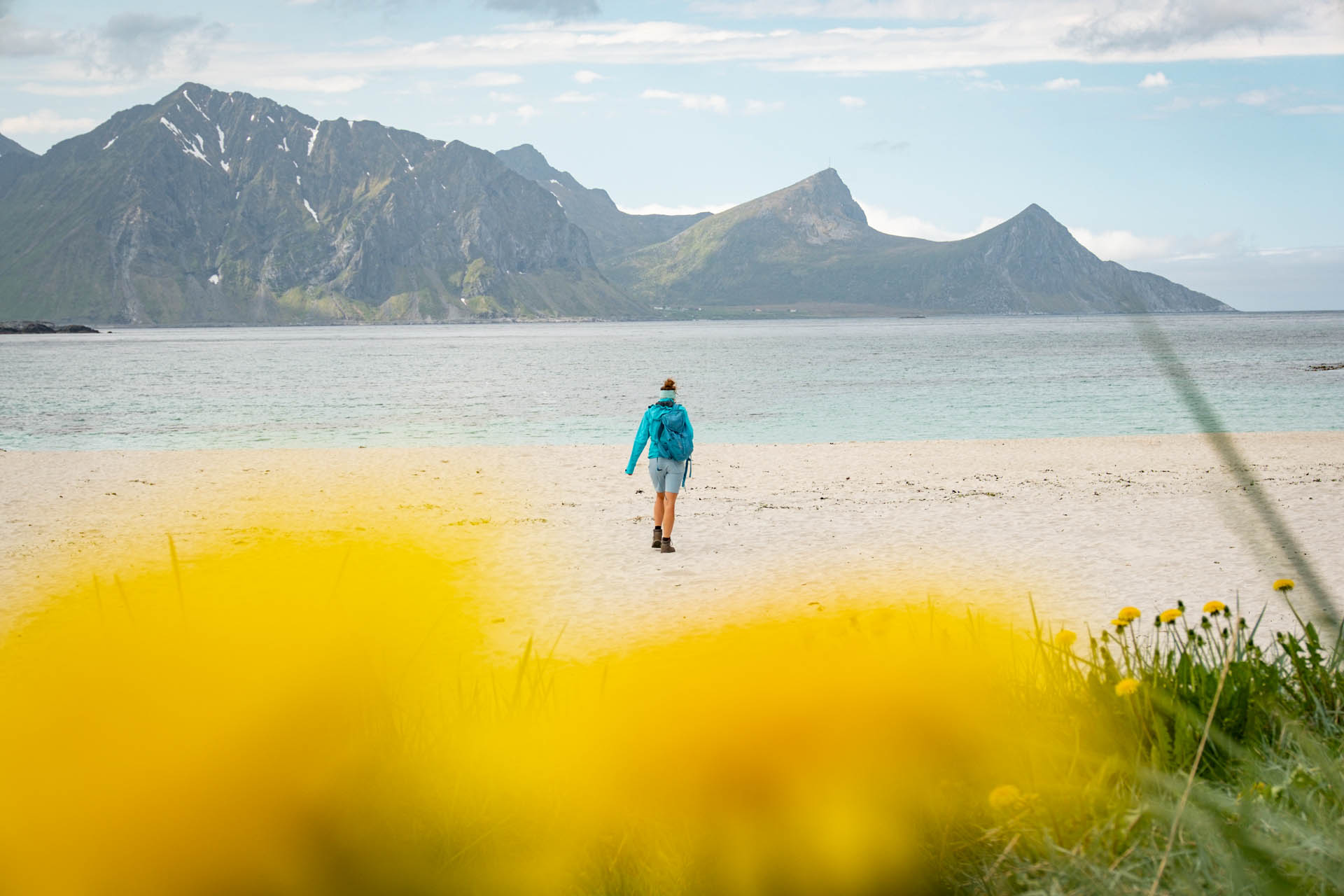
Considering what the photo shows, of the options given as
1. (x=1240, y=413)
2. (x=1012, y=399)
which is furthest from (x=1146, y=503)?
(x=1012, y=399)

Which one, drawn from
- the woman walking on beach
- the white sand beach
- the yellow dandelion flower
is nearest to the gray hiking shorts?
the woman walking on beach

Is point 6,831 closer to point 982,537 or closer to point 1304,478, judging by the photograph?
point 982,537

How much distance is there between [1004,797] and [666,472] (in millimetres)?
9888

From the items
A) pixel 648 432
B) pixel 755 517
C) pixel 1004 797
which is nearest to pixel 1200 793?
pixel 1004 797

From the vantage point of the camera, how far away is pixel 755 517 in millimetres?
15594

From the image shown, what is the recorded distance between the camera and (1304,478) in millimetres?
18812

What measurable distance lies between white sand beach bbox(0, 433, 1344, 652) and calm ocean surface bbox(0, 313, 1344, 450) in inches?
99.3

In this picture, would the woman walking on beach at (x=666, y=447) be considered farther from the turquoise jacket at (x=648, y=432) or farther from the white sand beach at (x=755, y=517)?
the white sand beach at (x=755, y=517)

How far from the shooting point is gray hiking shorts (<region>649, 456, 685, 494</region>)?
12188mm

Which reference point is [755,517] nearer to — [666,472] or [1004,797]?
[666,472]

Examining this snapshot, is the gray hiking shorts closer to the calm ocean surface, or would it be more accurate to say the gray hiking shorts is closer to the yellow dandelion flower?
the calm ocean surface

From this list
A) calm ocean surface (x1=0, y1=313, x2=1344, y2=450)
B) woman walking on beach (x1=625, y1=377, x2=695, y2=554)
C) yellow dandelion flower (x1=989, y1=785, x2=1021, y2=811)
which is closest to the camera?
yellow dandelion flower (x1=989, y1=785, x2=1021, y2=811)

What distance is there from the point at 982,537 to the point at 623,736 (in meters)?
11.8

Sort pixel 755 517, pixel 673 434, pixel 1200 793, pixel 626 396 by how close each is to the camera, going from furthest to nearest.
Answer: pixel 626 396 → pixel 755 517 → pixel 673 434 → pixel 1200 793
